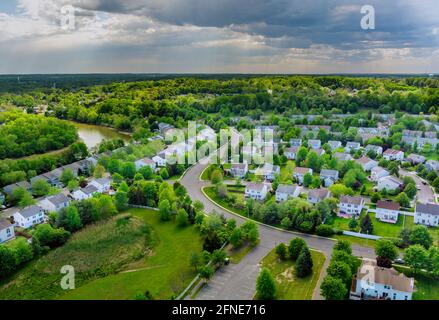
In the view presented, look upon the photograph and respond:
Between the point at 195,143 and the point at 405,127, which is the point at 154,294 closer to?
the point at 195,143

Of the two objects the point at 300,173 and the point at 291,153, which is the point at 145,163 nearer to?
the point at 300,173

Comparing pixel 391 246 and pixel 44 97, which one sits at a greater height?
pixel 44 97

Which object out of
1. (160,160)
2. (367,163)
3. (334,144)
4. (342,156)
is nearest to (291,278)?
(367,163)

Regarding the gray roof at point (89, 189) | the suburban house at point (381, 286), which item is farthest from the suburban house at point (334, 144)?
the gray roof at point (89, 189)

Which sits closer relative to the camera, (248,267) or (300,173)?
(248,267)
